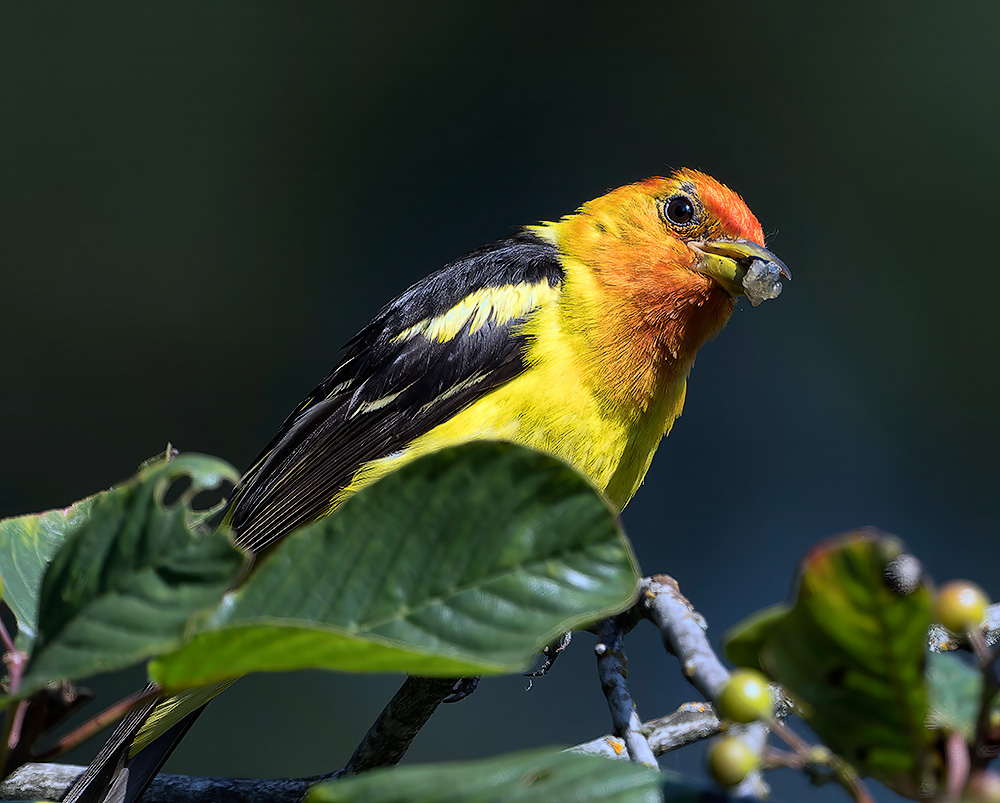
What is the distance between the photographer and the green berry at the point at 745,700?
62 cm

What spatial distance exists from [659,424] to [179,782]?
1.43 metres

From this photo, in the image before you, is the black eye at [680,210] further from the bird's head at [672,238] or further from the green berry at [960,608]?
the green berry at [960,608]

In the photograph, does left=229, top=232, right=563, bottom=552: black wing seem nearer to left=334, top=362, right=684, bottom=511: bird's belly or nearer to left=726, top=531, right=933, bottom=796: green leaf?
left=334, top=362, right=684, bottom=511: bird's belly

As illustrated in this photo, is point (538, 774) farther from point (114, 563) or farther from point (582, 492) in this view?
point (114, 563)

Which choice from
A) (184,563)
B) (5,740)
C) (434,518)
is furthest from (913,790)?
(5,740)

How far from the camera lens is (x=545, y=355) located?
240 cm

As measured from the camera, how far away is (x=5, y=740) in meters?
0.65

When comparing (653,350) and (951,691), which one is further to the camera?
(653,350)

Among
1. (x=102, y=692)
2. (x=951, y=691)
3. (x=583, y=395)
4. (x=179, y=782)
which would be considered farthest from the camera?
(x=102, y=692)

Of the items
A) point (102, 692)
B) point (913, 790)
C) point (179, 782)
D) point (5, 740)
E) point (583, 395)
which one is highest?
point (5, 740)

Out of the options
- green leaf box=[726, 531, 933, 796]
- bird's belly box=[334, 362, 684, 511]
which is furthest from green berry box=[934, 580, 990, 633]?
bird's belly box=[334, 362, 684, 511]

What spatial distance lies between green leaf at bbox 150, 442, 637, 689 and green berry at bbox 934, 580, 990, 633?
202 mm

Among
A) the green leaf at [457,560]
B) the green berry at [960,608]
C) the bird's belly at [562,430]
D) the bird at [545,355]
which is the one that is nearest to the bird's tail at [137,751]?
the bird at [545,355]

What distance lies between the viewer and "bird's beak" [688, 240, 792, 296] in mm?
2557
